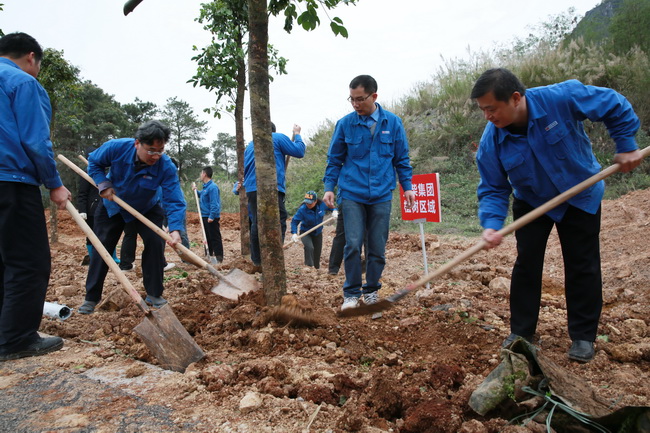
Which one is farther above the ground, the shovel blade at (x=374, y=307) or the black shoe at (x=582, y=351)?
the shovel blade at (x=374, y=307)

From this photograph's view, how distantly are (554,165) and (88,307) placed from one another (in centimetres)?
391

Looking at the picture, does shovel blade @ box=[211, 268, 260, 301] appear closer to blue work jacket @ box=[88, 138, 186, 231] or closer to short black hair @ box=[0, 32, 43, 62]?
blue work jacket @ box=[88, 138, 186, 231]

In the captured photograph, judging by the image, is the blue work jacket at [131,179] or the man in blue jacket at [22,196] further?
the blue work jacket at [131,179]

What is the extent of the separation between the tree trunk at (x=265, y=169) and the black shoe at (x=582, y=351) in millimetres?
1935

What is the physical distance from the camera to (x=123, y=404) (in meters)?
2.22

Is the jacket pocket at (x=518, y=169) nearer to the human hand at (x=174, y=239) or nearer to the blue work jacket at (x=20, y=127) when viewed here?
the human hand at (x=174, y=239)

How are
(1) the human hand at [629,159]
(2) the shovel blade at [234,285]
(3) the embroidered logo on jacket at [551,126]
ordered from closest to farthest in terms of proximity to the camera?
(1) the human hand at [629,159]
(3) the embroidered logo on jacket at [551,126]
(2) the shovel blade at [234,285]

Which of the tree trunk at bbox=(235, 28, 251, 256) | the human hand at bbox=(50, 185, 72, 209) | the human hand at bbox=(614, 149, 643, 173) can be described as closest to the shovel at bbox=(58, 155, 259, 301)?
the human hand at bbox=(50, 185, 72, 209)

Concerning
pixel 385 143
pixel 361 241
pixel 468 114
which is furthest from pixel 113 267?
pixel 468 114

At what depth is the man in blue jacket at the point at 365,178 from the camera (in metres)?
3.82

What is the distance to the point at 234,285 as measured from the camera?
4.07 metres

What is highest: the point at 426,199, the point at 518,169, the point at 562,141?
the point at 562,141

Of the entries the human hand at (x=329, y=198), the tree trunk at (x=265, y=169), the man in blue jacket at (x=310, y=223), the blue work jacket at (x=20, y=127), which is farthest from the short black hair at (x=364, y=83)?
the man in blue jacket at (x=310, y=223)

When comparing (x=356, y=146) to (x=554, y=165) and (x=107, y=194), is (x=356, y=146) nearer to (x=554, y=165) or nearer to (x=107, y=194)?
(x=554, y=165)
